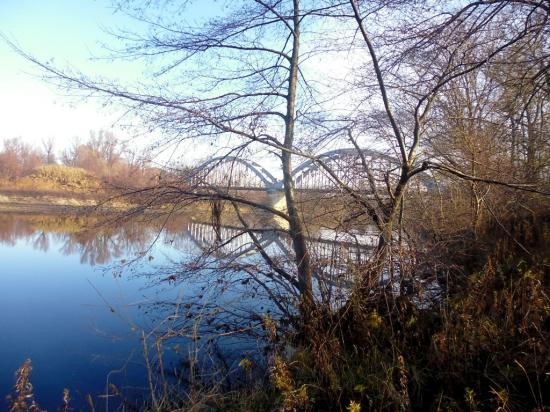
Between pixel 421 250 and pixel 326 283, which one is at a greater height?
pixel 421 250

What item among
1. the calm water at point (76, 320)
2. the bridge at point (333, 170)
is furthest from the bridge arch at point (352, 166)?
the calm water at point (76, 320)

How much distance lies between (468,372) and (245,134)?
343cm

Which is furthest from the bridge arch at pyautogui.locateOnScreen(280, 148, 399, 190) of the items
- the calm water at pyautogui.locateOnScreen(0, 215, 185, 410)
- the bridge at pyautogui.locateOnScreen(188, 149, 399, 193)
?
the calm water at pyautogui.locateOnScreen(0, 215, 185, 410)

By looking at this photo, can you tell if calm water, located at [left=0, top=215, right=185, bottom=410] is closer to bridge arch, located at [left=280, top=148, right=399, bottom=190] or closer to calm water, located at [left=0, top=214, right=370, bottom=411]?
calm water, located at [left=0, top=214, right=370, bottom=411]

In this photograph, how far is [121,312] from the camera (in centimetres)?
684

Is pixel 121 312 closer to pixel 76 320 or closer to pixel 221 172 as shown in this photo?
pixel 76 320

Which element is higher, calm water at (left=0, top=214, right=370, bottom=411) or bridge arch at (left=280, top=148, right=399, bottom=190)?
bridge arch at (left=280, top=148, right=399, bottom=190)

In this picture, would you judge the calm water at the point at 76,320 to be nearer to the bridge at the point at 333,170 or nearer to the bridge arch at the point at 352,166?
the bridge at the point at 333,170

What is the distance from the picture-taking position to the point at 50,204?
2511 centimetres

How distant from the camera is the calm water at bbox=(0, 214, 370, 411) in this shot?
16.3 feet

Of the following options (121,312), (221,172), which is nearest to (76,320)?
(121,312)

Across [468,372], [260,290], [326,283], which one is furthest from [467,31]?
[260,290]

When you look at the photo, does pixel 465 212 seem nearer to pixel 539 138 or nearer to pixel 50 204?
pixel 539 138

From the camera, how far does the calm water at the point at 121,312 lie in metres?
4.97
